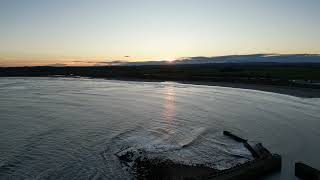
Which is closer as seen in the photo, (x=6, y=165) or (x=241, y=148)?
(x=6, y=165)

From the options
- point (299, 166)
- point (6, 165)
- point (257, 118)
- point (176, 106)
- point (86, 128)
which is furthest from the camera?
point (176, 106)

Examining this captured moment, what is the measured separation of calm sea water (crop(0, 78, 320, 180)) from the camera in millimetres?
18078

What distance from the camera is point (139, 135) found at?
2512cm

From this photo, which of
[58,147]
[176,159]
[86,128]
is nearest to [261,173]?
[176,159]

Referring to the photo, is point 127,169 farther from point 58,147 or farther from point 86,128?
point 86,128

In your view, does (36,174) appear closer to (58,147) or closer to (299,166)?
(58,147)

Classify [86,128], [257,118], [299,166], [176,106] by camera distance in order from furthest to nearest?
1. [176,106]
2. [257,118]
3. [86,128]
4. [299,166]

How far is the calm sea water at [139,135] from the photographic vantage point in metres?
18.1

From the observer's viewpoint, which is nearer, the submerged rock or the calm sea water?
the submerged rock

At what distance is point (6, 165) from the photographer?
1792 cm

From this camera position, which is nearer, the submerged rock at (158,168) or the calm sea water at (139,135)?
the submerged rock at (158,168)

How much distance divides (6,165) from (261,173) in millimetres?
12771

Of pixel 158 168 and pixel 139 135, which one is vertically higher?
pixel 158 168

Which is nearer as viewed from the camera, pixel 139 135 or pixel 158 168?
pixel 158 168
